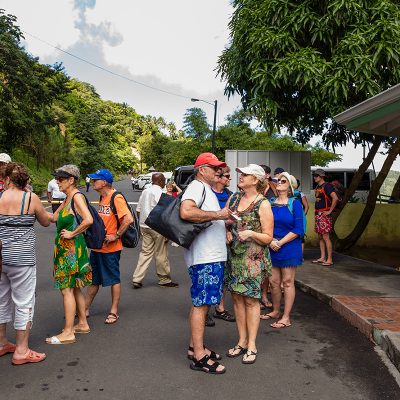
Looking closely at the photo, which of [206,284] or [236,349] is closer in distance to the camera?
[206,284]

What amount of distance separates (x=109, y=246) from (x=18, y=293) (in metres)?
1.35

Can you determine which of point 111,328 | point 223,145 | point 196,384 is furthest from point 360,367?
point 223,145

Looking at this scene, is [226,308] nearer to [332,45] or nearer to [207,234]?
[207,234]

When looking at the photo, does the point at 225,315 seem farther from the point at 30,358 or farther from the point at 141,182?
the point at 141,182

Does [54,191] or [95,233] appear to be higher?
[54,191]

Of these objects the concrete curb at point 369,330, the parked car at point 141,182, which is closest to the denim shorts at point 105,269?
the concrete curb at point 369,330

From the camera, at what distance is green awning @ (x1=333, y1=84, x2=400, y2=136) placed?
610 centimetres

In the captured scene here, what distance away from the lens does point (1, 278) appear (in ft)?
14.0

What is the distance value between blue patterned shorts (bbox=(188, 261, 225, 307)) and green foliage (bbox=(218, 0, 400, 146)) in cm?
661

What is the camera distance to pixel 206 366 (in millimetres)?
4000

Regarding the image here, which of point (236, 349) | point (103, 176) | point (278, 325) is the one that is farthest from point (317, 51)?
point (236, 349)

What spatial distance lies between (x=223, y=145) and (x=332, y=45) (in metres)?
21.4

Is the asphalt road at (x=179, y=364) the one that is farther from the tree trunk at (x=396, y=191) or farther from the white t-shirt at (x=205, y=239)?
the tree trunk at (x=396, y=191)

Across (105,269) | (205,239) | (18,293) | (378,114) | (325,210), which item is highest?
(378,114)
